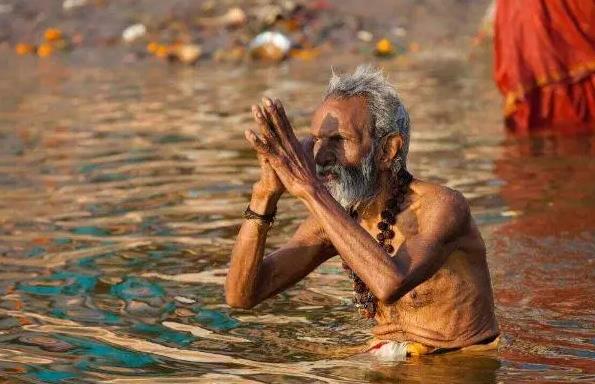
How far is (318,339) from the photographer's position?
6.03 meters

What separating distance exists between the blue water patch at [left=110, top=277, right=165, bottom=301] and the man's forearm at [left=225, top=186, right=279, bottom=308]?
5.24 ft

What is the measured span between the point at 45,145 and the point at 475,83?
5716 mm

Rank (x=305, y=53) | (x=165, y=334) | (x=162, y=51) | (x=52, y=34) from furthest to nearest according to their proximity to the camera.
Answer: (x=52, y=34), (x=162, y=51), (x=305, y=53), (x=165, y=334)

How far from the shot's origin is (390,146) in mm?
5105

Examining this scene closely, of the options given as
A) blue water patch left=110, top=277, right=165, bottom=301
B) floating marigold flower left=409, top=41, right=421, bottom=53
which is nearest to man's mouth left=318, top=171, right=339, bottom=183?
blue water patch left=110, top=277, right=165, bottom=301

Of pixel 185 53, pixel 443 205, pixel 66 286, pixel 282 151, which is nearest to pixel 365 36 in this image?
pixel 185 53

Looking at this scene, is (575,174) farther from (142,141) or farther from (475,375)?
(475,375)

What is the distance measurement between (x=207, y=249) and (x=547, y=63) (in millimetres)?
5027

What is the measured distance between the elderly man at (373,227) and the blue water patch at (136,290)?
1583 millimetres

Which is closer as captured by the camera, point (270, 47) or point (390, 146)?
point (390, 146)

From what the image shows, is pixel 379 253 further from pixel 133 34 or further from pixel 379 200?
pixel 133 34

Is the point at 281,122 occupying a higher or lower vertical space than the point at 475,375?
higher

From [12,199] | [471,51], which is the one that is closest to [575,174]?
[12,199]

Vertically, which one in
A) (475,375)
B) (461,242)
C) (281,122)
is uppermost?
(281,122)
